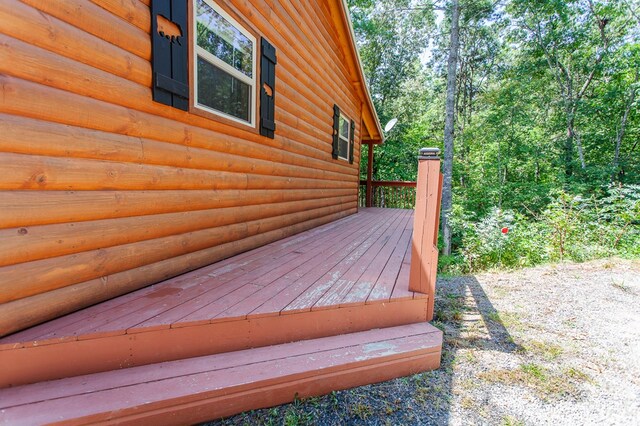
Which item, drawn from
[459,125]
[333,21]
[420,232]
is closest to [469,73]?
[459,125]

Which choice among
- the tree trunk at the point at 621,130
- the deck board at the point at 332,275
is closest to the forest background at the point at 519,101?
the tree trunk at the point at 621,130

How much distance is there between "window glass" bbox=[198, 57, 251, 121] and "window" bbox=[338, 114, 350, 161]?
12.2 feet

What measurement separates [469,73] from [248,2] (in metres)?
18.3

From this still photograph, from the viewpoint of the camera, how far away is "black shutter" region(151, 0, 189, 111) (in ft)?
6.48

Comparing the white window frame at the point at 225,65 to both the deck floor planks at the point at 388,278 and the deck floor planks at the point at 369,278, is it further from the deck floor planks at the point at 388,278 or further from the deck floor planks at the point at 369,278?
the deck floor planks at the point at 388,278

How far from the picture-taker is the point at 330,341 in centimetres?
177

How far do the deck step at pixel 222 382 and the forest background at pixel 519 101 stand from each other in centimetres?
447

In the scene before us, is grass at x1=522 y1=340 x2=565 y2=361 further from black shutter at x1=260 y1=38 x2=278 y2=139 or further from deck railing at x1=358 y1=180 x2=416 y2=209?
deck railing at x1=358 y1=180 x2=416 y2=209

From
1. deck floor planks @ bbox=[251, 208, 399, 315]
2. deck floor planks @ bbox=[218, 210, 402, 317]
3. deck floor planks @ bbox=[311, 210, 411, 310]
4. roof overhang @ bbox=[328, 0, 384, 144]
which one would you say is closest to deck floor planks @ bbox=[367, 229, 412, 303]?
deck floor planks @ bbox=[311, 210, 411, 310]

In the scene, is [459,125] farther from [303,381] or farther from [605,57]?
[303,381]

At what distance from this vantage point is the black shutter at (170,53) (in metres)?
1.98

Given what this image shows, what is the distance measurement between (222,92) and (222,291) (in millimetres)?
1801

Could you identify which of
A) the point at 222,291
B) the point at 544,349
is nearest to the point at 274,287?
the point at 222,291

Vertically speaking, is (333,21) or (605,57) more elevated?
(605,57)
